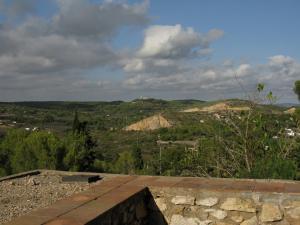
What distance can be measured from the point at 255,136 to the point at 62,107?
9435cm

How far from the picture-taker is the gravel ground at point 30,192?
3.90 m

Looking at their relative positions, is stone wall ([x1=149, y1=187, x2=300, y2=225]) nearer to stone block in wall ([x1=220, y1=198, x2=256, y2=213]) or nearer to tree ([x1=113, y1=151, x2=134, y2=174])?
stone block in wall ([x1=220, y1=198, x2=256, y2=213])

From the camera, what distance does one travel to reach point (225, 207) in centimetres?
378

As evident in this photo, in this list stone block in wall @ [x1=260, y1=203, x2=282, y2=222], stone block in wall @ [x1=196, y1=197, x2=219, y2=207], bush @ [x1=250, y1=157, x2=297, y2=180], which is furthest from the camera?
bush @ [x1=250, y1=157, x2=297, y2=180]

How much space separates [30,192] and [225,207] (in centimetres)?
230

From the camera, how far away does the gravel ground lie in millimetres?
3902

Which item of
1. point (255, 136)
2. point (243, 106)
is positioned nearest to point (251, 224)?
point (255, 136)

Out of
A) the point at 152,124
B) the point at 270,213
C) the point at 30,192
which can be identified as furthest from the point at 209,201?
the point at 152,124

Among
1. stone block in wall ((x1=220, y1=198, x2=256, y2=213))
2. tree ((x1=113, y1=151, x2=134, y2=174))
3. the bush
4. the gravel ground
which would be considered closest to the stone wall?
stone block in wall ((x1=220, y1=198, x2=256, y2=213))

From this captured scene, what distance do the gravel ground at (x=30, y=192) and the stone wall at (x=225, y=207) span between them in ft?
3.62

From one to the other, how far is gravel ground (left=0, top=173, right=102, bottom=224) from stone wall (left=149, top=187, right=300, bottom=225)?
1.10 metres

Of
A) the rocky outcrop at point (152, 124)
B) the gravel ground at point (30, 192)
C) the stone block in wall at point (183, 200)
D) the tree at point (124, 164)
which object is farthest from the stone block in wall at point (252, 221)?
the rocky outcrop at point (152, 124)

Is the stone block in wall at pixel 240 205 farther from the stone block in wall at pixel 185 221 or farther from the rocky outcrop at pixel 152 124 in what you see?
the rocky outcrop at pixel 152 124

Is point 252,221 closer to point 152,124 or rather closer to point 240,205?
point 240,205
